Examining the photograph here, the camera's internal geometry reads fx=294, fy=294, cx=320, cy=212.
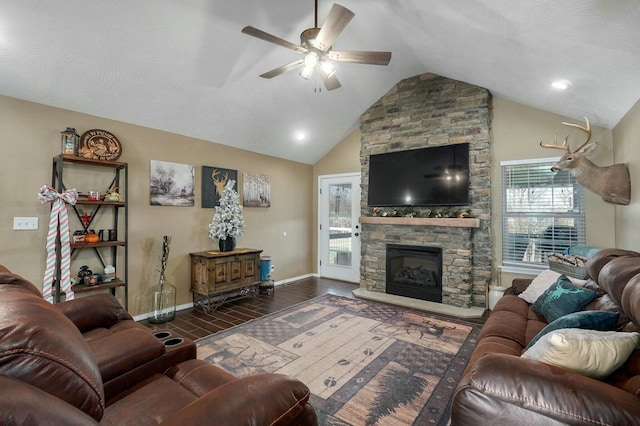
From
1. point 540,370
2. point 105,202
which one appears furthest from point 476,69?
point 105,202

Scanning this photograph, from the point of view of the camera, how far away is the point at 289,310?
415 cm

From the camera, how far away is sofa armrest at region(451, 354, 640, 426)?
106cm

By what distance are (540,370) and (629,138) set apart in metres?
3.29

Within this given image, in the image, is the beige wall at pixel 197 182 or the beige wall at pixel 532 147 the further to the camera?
the beige wall at pixel 532 147

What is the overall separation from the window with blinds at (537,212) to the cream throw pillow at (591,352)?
10.6ft

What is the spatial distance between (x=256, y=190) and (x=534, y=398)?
15.9 ft

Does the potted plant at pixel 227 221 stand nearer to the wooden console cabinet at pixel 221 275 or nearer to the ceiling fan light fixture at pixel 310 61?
the wooden console cabinet at pixel 221 275

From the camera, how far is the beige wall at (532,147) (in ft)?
12.2

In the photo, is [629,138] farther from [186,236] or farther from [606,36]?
[186,236]

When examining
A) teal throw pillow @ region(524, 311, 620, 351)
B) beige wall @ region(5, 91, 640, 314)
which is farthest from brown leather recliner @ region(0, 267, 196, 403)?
teal throw pillow @ region(524, 311, 620, 351)

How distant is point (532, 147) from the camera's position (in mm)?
4164

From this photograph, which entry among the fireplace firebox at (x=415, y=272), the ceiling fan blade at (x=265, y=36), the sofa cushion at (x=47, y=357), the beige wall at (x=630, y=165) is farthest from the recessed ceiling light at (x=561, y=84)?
the sofa cushion at (x=47, y=357)

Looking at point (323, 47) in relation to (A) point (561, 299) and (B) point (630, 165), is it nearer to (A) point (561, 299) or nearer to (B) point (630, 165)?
(A) point (561, 299)

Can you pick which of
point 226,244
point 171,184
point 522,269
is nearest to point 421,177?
point 522,269
